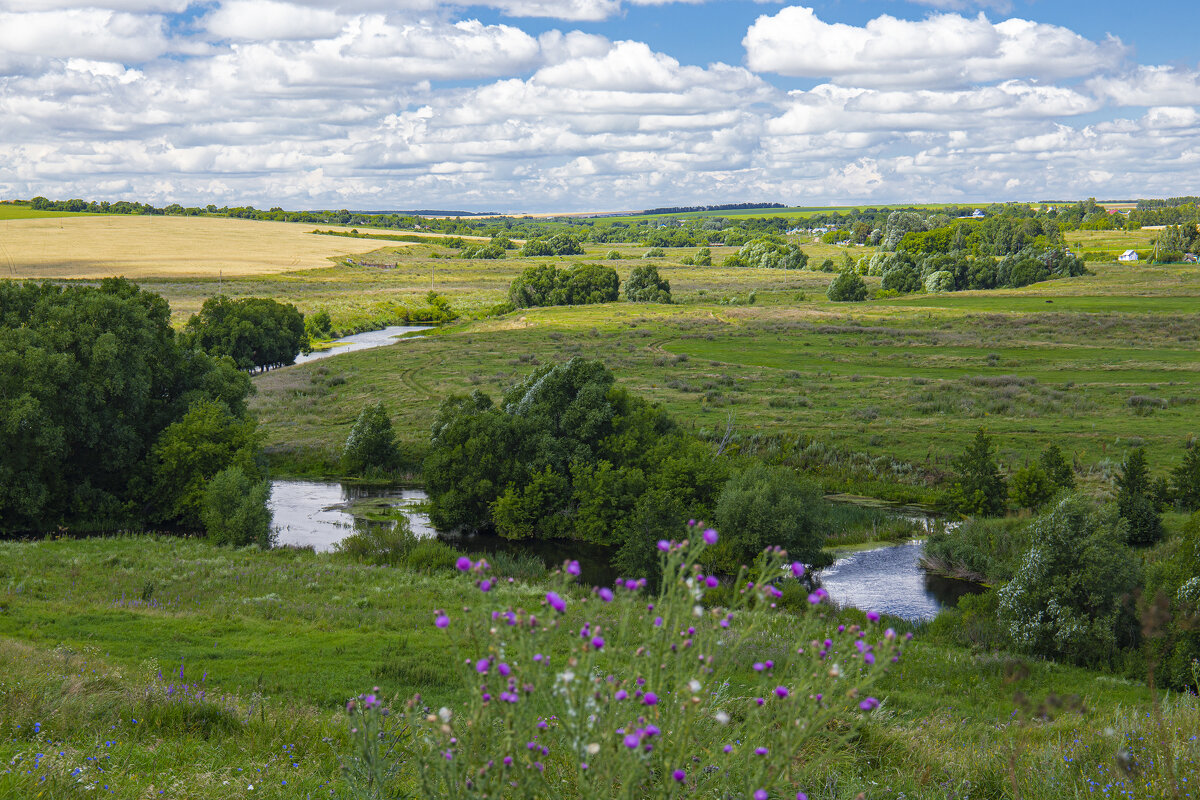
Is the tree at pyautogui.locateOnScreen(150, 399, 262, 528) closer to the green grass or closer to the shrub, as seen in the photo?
the shrub

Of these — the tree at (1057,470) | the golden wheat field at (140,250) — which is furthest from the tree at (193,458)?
the golden wheat field at (140,250)

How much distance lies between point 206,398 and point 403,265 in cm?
14608

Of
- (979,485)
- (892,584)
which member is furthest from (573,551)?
(979,485)

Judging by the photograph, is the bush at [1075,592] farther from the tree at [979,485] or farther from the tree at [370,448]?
the tree at [370,448]

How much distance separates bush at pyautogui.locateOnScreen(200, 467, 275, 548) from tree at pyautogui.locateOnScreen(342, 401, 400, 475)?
42.0ft

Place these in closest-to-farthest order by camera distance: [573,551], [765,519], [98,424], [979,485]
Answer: [765,519] → [98,424] → [573,551] → [979,485]

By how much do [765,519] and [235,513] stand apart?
61.5 ft

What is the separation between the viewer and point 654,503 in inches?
1216

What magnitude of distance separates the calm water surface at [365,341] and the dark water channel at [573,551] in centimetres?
4442

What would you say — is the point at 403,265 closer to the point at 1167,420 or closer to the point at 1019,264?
the point at 1019,264

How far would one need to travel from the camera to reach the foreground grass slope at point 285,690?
7.04 meters

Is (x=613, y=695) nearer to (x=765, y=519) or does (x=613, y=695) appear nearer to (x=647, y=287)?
(x=765, y=519)

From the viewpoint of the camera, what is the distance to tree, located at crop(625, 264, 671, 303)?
119375mm

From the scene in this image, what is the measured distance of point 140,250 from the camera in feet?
494
